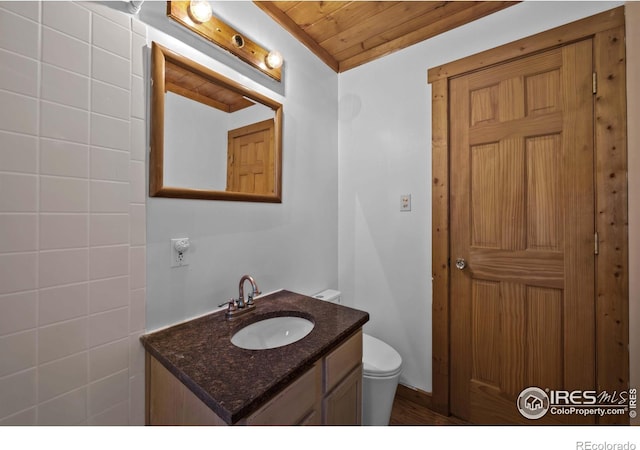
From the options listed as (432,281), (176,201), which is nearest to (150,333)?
(176,201)

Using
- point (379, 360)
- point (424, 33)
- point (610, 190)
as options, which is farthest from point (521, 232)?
point (424, 33)

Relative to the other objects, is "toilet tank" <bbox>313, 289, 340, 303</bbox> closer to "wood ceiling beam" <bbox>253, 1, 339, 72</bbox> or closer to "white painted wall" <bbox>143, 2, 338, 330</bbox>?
"white painted wall" <bbox>143, 2, 338, 330</bbox>

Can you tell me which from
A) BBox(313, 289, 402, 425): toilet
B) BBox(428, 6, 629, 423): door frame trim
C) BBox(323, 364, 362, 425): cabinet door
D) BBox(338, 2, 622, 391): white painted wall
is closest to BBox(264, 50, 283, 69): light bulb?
BBox(338, 2, 622, 391): white painted wall

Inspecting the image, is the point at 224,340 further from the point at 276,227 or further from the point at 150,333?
the point at 276,227

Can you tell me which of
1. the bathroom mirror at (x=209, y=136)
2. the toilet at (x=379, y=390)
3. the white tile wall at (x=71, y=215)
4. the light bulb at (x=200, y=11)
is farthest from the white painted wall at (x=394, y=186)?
the white tile wall at (x=71, y=215)

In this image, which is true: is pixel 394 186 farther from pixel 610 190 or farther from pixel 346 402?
pixel 346 402

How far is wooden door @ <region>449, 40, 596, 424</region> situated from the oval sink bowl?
97cm

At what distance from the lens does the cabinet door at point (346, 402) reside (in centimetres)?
93

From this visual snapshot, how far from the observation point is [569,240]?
1242mm

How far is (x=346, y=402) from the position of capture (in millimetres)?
1030

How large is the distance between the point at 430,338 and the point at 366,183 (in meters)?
1.12

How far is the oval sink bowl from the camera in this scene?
1.08 metres

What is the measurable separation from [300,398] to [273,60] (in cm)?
152

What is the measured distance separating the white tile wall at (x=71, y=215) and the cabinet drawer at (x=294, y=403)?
1.89 ft
